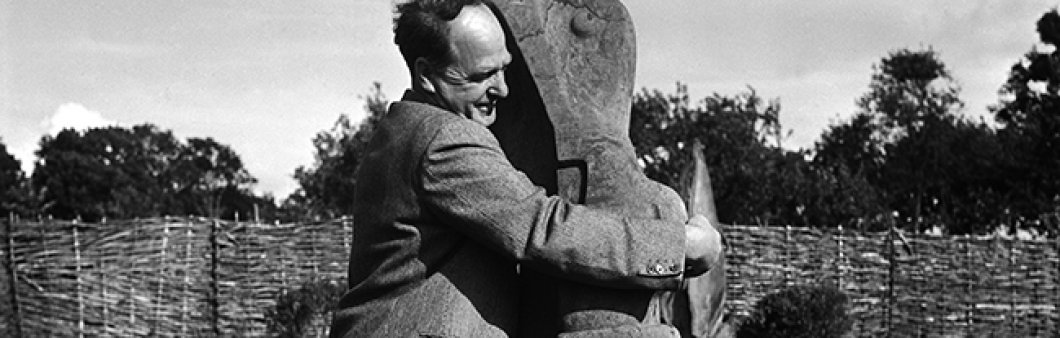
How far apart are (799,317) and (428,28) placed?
918cm

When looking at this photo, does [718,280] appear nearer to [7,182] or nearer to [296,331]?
[296,331]

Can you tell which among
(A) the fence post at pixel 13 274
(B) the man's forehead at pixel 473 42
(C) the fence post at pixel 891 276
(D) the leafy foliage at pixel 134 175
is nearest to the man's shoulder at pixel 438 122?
(B) the man's forehead at pixel 473 42

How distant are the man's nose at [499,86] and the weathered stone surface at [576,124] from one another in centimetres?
12

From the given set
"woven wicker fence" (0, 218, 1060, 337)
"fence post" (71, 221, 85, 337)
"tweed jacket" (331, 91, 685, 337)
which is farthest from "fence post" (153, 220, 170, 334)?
"tweed jacket" (331, 91, 685, 337)

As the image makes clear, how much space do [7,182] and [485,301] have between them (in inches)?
1517

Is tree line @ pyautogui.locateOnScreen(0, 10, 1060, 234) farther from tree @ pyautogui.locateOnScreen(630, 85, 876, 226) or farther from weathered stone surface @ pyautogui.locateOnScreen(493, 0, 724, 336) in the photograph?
weathered stone surface @ pyautogui.locateOnScreen(493, 0, 724, 336)

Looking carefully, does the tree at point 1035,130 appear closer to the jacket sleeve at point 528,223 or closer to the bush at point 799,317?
the bush at point 799,317

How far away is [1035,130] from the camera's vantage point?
2602cm

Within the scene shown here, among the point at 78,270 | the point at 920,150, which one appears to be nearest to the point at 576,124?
the point at 78,270

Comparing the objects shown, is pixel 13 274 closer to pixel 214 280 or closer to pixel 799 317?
pixel 214 280

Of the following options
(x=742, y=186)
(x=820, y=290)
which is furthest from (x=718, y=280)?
(x=742, y=186)

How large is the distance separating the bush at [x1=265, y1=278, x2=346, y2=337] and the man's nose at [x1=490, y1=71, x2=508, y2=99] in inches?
354

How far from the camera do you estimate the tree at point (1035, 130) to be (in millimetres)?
25547

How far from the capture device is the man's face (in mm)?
2918
